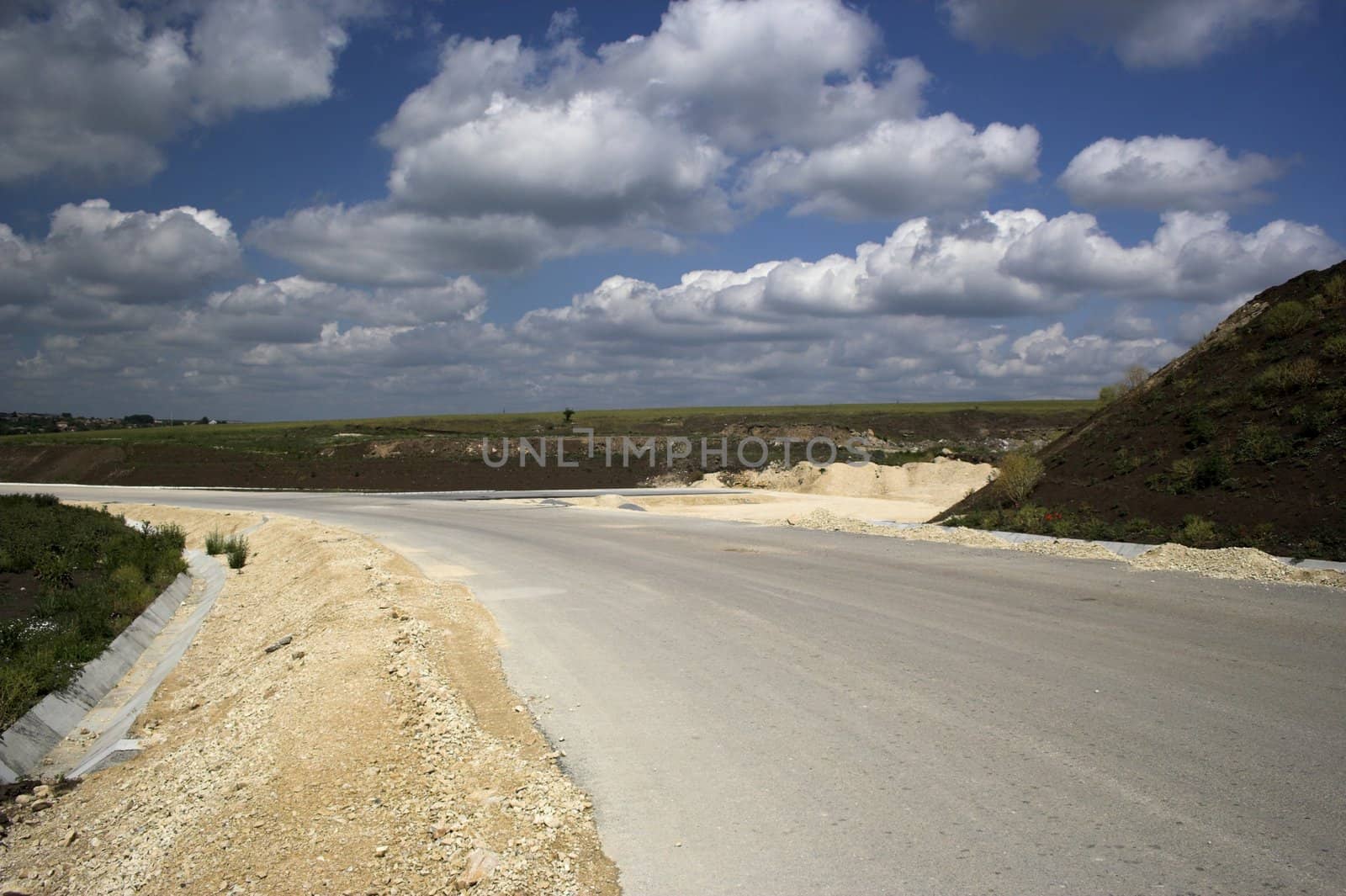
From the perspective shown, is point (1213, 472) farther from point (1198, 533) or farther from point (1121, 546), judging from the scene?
point (1121, 546)

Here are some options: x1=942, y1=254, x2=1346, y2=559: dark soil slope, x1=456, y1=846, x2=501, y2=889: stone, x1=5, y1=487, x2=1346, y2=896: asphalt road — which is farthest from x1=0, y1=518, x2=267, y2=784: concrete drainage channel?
x1=942, y1=254, x2=1346, y2=559: dark soil slope

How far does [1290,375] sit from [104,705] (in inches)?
808

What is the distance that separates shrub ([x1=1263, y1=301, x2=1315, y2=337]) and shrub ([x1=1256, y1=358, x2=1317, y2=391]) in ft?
5.19

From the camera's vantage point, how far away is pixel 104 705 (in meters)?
10.4

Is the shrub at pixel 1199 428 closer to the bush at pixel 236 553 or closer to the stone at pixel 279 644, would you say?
the stone at pixel 279 644

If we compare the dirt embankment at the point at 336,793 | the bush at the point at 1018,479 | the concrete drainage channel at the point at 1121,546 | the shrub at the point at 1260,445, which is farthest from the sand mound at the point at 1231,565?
the dirt embankment at the point at 336,793

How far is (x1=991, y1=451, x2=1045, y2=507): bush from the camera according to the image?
2003 centimetres

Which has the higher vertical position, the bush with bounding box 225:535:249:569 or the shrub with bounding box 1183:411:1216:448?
the shrub with bounding box 1183:411:1216:448

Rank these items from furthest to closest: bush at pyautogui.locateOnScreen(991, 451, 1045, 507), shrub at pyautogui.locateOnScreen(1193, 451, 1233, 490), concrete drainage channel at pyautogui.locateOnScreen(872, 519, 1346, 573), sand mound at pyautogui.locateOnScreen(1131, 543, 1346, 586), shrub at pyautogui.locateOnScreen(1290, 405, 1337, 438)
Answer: bush at pyautogui.locateOnScreen(991, 451, 1045, 507)
shrub at pyautogui.locateOnScreen(1193, 451, 1233, 490)
shrub at pyautogui.locateOnScreen(1290, 405, 1337, 438)
concrete drainage channel at pyautogui.locateOnScreen(872, 519, 1346, 573)
sand mound at pyautogui.locateOnScreen(1131, 543, 1346, 586)

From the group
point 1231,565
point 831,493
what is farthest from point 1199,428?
point 831,493

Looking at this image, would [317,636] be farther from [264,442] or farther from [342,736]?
[264,442]

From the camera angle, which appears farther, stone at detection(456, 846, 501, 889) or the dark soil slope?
the dark soil slope

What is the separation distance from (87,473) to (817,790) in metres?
62.4

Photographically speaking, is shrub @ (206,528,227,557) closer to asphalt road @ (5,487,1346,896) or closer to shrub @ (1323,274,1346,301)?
asphalt road @ (5,487,1346,896)
